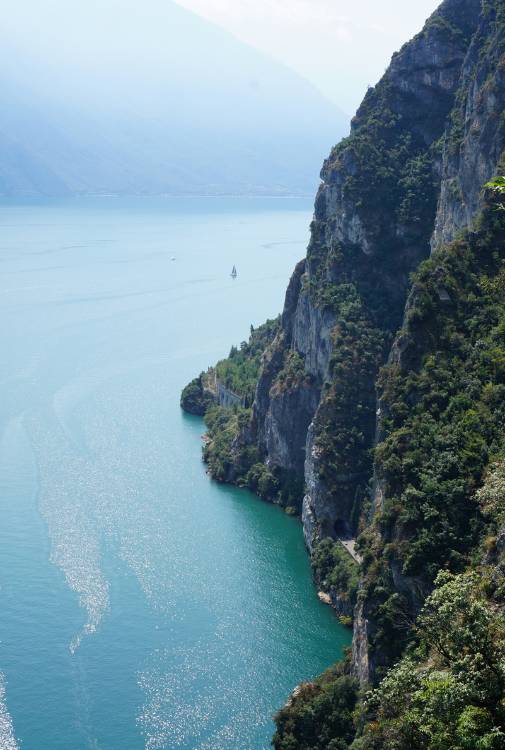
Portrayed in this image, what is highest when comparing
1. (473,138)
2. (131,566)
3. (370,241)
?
(473,138)

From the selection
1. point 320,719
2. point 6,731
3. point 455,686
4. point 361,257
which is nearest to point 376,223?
point 361,257

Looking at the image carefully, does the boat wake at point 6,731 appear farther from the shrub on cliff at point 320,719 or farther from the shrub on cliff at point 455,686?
the shrub on cliff at point 455,686

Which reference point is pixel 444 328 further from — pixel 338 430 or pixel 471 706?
pixel 471 706

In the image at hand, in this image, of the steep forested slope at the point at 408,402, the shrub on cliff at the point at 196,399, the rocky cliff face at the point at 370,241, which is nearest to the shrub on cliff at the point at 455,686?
the steep forested slope at the point at 408,402

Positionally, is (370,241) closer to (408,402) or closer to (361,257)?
(361,257)

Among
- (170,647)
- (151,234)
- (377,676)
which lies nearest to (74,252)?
(151,234)

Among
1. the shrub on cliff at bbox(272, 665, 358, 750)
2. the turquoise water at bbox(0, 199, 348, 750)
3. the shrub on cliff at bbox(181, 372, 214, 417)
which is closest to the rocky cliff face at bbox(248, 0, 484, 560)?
the turquoise water at bbox(0, 199, 348, 750)
